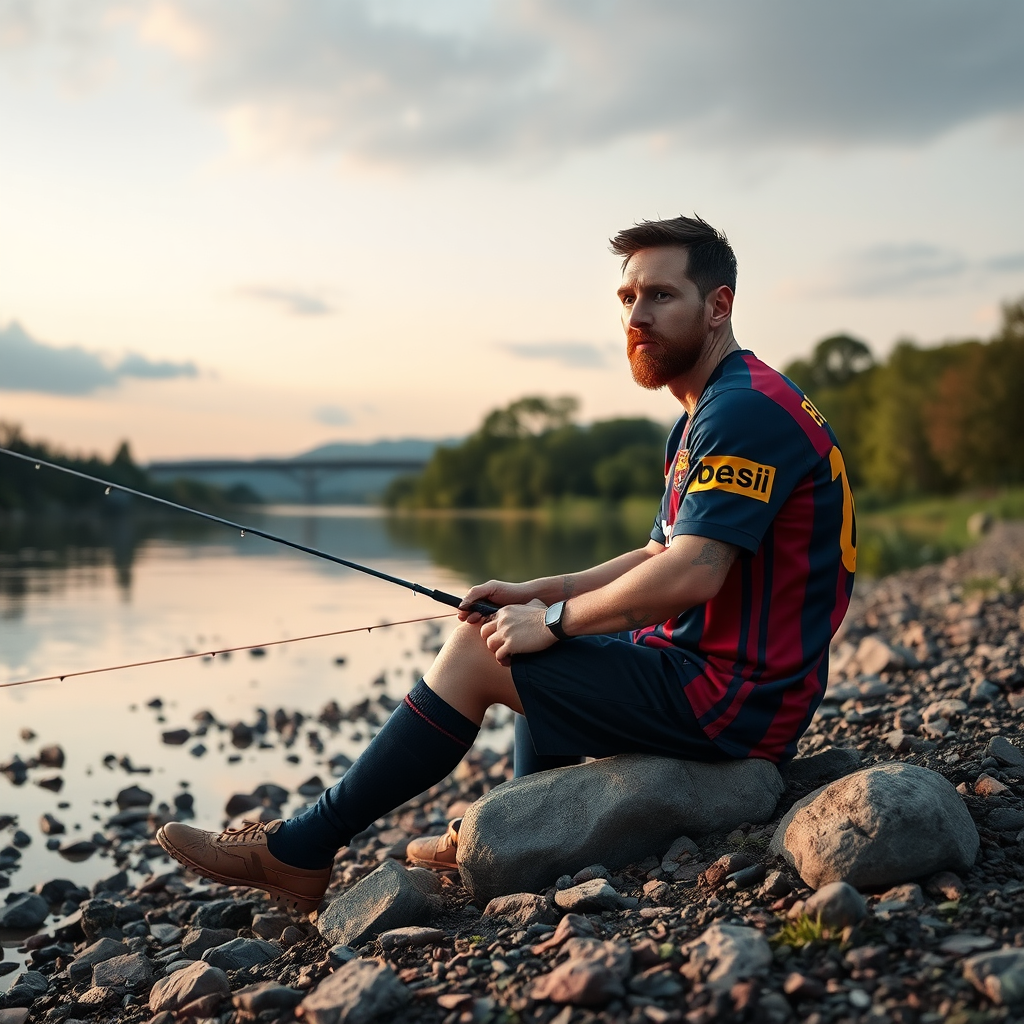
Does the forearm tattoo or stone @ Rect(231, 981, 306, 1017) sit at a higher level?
the forearm tattoo

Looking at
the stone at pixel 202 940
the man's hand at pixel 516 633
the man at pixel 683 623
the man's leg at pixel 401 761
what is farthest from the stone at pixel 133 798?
the man's hand at pixel 516 633

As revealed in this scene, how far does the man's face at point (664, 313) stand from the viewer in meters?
3.41

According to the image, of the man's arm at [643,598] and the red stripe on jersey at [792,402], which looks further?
the red stripe on jersey at [792,402]

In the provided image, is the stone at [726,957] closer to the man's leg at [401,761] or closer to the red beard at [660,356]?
the man's leg at [401,761]

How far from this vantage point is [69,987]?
3.51 meters

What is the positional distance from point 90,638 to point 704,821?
10.2m

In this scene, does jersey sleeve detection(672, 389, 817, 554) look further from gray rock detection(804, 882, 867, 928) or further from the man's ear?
gray rock detection(804, 882, 867, 928)

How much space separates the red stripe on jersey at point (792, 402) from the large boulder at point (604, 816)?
107 cm

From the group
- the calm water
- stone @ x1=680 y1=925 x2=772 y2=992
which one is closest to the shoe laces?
the calm water

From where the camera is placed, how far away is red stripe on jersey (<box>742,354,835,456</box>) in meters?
3.18

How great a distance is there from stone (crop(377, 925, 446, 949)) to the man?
477mm

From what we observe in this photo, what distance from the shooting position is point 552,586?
12.6 ft

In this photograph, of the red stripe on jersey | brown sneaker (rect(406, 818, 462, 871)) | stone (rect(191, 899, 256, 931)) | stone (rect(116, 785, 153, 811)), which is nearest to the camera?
the red stripe on jersey

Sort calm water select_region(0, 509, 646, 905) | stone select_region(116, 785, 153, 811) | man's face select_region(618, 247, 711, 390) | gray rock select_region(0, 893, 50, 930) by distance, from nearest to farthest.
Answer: man's face select_region(618, 247, 711, 390) < gray rock select_region(0, 893, 50, 930) < stone select_region(116, 785, 153, 811) < calm water select_region(0, 509, 646, 905)
